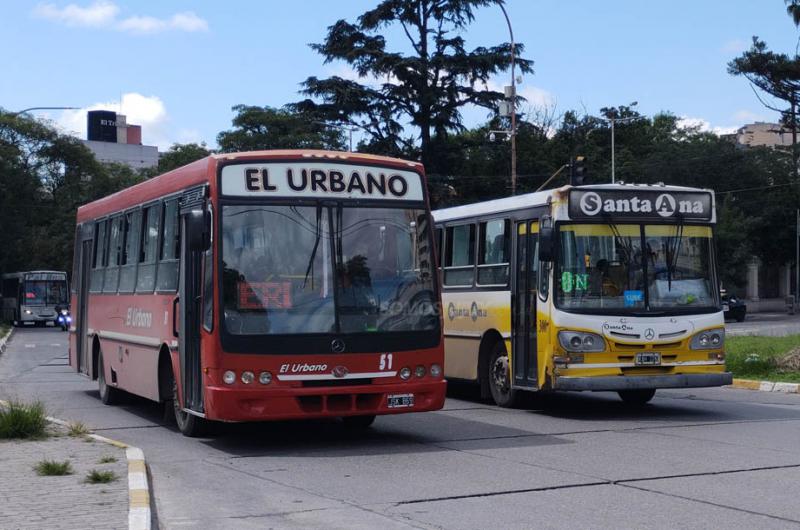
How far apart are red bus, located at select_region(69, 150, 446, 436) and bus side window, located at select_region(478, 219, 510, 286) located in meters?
4.03

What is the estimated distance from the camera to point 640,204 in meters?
14.9

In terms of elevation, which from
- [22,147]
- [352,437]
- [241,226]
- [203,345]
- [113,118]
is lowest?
[352,437]

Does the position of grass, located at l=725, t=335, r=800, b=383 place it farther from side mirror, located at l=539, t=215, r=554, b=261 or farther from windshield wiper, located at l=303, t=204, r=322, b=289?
windshield wiper, located at l=303, t=204, r=322, b=289

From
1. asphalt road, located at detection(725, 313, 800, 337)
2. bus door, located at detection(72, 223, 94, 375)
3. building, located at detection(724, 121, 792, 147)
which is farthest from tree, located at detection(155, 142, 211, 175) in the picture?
bus door, located at detection(72, 223, 94, 375)

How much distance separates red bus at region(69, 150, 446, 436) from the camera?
11.4 m

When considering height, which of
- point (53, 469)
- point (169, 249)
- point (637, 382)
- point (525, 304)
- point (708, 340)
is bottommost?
point (53, 469)

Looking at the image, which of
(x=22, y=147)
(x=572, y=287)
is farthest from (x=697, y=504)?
(x=22, y=147)

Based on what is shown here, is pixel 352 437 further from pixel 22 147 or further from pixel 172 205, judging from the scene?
pixel 22 147

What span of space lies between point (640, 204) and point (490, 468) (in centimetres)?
573

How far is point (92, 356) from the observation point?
1811 cm

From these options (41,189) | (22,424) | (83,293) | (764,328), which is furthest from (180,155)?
(22,424)

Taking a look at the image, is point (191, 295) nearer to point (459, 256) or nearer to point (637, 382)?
point (637, 382)

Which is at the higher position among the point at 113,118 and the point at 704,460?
the point at 113,118

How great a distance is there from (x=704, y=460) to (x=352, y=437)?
4061 mm
